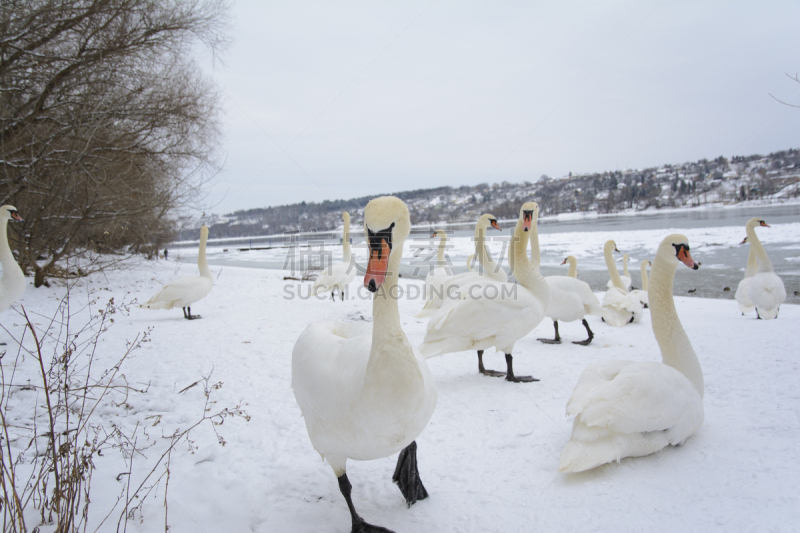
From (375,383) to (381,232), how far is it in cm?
67

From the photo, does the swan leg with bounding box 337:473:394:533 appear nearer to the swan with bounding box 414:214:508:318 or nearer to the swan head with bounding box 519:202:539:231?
the swan with bounding box 414:214:508:318

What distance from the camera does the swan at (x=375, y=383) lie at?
5.97 feet

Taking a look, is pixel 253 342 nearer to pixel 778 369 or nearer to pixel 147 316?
pixel 147 316

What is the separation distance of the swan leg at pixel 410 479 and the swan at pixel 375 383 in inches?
10.9

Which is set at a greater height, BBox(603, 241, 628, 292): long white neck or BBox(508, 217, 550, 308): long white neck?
BBox(508, 217, 550, 308): long white neck

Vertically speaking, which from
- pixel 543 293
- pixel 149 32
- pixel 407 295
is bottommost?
pixel 407 295

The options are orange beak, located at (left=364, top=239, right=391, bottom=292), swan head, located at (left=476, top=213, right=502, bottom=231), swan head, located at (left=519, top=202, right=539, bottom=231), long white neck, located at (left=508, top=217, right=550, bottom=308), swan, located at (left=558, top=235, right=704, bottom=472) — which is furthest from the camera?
swan head, located at (left=476, top=213, right=502, bottom=231)

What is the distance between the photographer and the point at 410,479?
2.40 m

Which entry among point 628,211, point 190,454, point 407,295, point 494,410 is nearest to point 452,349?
point 494,410

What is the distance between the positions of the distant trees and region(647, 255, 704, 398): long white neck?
697 cm

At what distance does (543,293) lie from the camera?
16.0 ft

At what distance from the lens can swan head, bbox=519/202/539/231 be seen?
217 inches

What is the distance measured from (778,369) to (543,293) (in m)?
2.18

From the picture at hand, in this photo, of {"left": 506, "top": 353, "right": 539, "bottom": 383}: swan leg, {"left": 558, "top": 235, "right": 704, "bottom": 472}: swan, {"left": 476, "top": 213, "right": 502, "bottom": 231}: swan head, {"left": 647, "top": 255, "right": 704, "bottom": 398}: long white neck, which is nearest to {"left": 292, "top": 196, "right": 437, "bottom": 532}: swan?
{"left": 558, "top": 235, "right": 704, "bottom": 472}: swan
